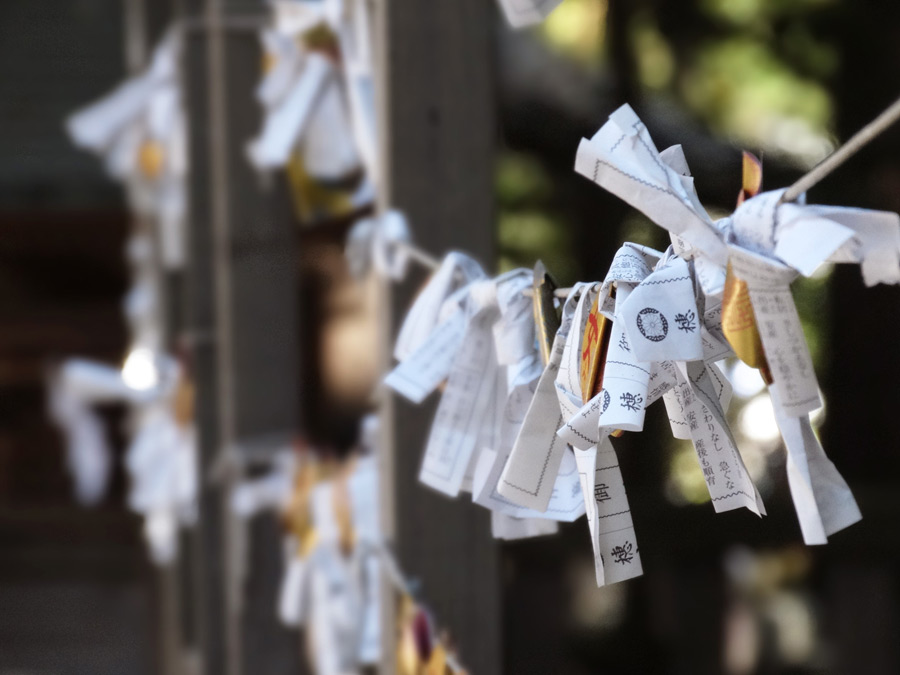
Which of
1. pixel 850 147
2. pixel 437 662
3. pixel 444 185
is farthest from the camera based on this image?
pixel 444 185

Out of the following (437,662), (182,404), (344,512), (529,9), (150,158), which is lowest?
(182,404)

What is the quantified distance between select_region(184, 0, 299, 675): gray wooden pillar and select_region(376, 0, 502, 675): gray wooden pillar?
3.12 feet

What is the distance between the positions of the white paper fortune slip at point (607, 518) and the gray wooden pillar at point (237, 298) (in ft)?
4.72

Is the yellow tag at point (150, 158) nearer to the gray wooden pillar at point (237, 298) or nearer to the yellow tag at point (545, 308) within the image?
the gray wooden pillar at point (237, 298)

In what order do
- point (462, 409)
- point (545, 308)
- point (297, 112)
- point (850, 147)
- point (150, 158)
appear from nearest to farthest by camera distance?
point (850, 147) → point (545, 308) → point (462, 409) → point (297, 112) → point (150, 158)

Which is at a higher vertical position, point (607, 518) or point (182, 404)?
point (607, 518)

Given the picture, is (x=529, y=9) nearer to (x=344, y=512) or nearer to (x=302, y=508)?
(x=344, y=512)

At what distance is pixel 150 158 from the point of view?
2701mm

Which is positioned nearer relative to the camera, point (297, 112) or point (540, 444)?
point (540, 444)

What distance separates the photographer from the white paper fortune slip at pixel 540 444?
20.0 inches

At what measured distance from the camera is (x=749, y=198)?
1.30 ft

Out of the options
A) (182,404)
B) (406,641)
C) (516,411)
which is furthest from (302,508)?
(516,411)

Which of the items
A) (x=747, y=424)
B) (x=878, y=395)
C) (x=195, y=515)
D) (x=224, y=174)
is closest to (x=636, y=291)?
(x=747, y=424)

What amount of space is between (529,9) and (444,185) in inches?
14.0
